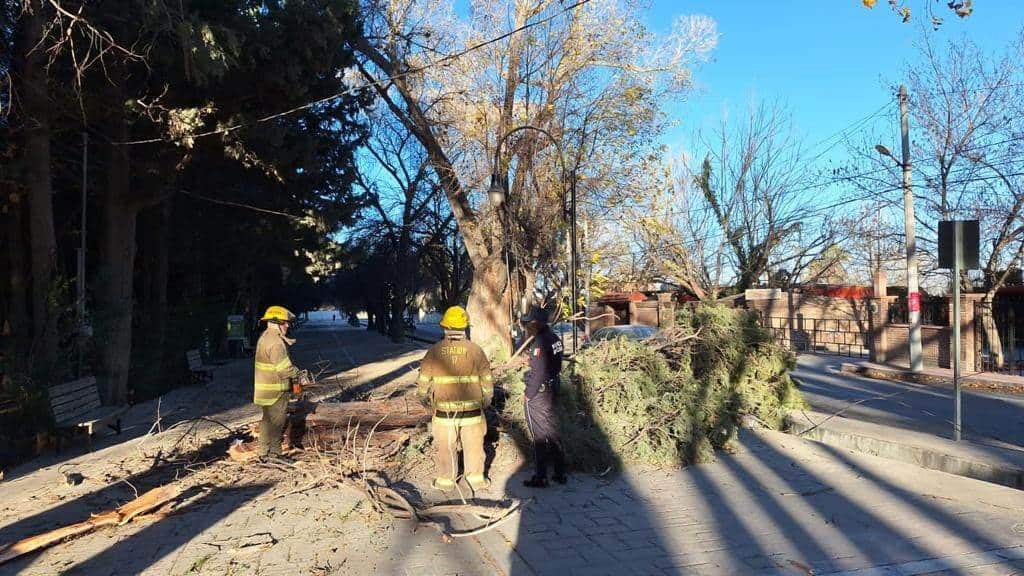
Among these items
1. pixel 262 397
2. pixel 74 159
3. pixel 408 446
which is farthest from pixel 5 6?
pixel 408 446

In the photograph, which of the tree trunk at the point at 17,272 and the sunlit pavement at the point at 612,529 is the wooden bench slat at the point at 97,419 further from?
the sunlit pavement at the point at 612,529

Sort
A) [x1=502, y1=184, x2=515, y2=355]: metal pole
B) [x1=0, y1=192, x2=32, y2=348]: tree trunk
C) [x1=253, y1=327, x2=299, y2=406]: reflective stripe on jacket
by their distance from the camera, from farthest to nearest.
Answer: [x1=502, y1=184, x2=515, y2=355]: metal pole, [x1=0, y1=192, x2=32, y2=348]: tree trunk, [x1=253, y1=327, x2=299, y2=406]: reflective stripe on jacket

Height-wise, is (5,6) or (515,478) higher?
(5,6)

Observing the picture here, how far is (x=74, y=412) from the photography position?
887cm

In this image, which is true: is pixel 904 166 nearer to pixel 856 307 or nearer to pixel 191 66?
pixel 856 307

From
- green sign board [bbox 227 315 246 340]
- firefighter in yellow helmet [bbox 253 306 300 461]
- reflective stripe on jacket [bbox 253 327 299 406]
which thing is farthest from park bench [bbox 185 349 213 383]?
reflective stripe on jacket [bbox 253 327 299 406]

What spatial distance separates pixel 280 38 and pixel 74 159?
550 cm

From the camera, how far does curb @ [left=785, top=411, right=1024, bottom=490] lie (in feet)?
Answer: 21.3

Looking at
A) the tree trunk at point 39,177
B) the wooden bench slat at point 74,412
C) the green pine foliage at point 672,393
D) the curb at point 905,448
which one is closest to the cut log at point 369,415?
the green pine foliage at point 672,393

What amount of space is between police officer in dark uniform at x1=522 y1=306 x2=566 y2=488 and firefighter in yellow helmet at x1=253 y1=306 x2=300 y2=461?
271cm

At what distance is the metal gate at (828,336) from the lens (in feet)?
90.3

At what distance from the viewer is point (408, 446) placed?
727 centimetres

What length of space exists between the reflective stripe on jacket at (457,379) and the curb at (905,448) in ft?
15.8

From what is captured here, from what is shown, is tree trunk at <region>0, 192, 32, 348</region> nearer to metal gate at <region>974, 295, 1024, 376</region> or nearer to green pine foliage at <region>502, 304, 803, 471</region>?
green pine foliage at <region>502, 304, 803, 471</region>
